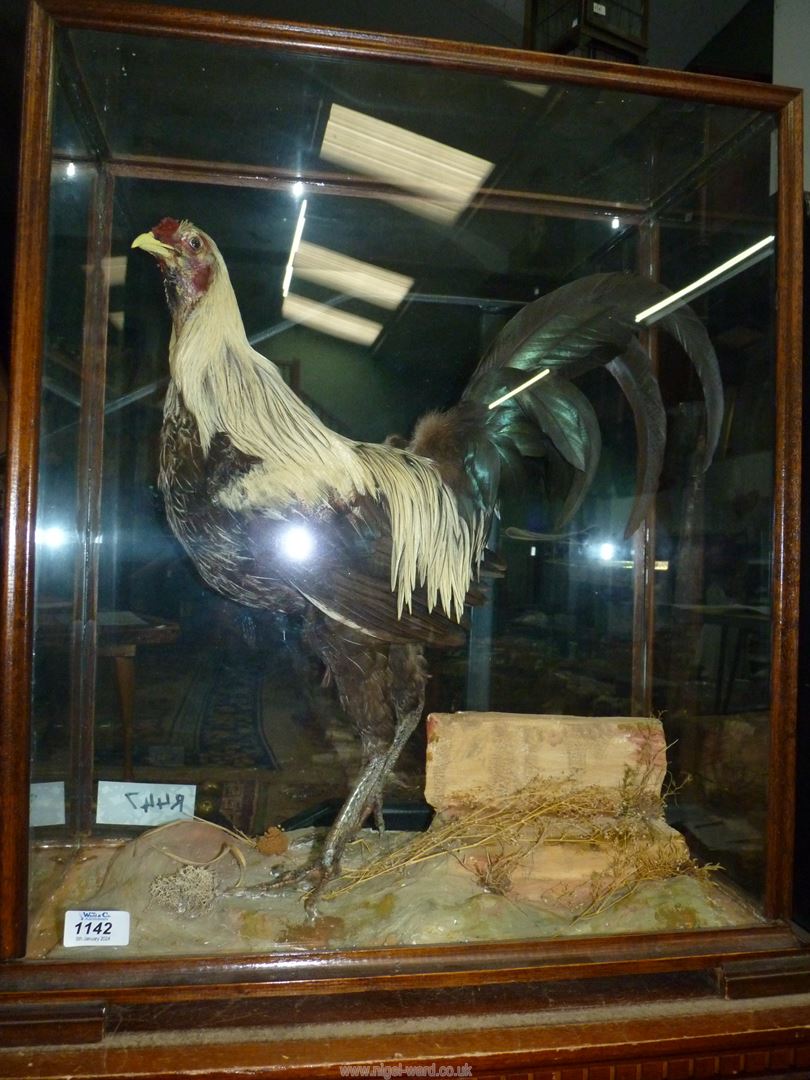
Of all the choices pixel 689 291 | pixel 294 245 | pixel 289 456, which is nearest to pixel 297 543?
pixel 289 456

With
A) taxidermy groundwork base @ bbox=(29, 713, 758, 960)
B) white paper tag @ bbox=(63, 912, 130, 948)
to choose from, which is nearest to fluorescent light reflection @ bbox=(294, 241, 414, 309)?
taxidermy groundwork base @ bbox=(29, 713, 758, 960)

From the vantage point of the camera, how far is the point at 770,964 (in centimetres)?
128

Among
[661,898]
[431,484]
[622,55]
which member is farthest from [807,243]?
[661,898]

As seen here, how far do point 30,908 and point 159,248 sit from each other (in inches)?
48.1

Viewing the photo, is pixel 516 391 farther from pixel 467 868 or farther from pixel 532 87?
pixel 467 868

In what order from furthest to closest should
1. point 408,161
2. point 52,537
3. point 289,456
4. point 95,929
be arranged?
point 408,161, point 289,456, point 52,537, point 95,929

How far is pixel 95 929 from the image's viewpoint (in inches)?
46.2

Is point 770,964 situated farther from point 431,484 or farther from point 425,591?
point 431,484

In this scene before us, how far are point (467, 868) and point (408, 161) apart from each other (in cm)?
155

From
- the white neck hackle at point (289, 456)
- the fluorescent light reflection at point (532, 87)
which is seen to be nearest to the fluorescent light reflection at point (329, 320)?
the white neck hackle at point (289, 456)

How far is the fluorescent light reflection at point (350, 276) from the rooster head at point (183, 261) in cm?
27

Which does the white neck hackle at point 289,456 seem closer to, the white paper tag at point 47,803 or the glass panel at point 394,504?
the glass panel at point 394,504

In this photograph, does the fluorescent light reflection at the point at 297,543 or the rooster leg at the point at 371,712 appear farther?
the rooster leg at the point at 371,712

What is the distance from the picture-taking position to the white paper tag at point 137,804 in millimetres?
1544
